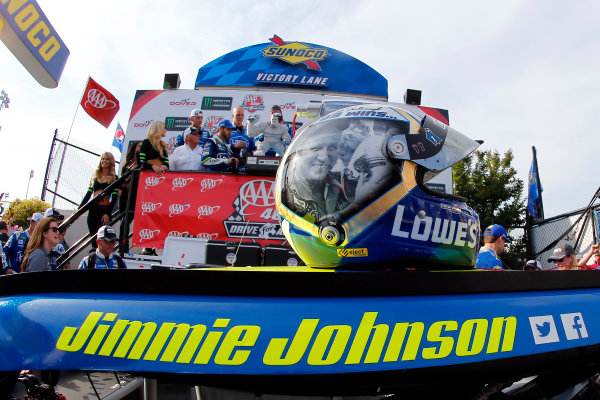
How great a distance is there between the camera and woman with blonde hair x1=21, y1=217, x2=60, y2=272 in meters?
3.37

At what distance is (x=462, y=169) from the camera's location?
1678 cm

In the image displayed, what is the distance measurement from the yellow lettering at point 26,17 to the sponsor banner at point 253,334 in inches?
177

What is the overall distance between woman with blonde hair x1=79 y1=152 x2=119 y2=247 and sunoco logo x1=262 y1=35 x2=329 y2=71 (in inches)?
291

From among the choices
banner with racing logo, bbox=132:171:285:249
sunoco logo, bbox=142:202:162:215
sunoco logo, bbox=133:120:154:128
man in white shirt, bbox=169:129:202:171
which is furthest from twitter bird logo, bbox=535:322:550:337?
sunoco logo, bbox=133:120:154:128

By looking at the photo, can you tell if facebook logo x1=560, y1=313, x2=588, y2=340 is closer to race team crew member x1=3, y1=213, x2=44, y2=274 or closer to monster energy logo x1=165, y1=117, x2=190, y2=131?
race team crew member x1=3, y1=213, x2=44, y2=274

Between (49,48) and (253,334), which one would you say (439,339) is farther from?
(49,48)

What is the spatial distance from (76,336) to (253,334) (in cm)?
37

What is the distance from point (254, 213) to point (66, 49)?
3265 millimetres

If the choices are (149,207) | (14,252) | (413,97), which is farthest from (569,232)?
(14,252)

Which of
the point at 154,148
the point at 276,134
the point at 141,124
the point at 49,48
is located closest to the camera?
the point at 49,48

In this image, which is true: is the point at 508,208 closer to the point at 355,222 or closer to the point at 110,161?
the point at 110,161

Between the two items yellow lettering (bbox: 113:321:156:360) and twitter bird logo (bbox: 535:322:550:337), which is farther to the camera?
twitter bird logo (bbox: 535:322:550:337)

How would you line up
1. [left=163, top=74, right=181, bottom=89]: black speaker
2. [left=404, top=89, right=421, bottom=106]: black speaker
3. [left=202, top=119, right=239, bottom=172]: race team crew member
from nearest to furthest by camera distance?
[left=202, top=119, right=239, bottom=172]: race team crew member, [left=404, top=89, right=421, bottom=106]: black speaker, [left=163, top=74, right=181, bottom=89]: black speaker

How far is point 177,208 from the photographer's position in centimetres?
519
